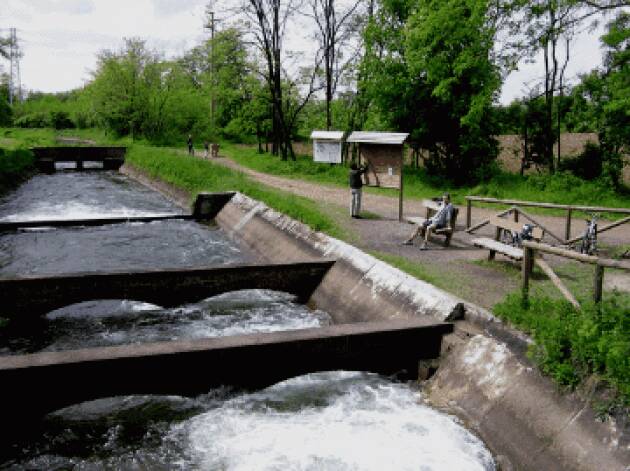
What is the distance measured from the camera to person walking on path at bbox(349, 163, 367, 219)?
1633 centimetres

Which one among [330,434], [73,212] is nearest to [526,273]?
[330,434]

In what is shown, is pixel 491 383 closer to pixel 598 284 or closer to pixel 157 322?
pixel 598 284

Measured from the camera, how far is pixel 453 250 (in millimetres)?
13117

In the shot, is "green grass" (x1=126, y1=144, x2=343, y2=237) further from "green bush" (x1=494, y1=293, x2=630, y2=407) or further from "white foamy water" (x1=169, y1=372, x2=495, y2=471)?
"green bush" (x1=494, y1=293, x2=630, y2=407)

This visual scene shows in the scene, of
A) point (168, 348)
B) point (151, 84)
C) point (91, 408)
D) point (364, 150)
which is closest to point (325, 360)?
point (168, 348)

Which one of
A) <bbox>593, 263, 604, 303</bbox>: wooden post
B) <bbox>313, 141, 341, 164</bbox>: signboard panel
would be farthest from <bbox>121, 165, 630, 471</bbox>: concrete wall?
<bbox>313, 141, 341, 164</bbox>: signboard panel

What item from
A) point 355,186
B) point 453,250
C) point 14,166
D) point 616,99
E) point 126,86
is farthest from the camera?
point 126,86

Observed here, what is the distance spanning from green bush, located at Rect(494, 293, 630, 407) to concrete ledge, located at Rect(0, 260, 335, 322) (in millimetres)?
6160

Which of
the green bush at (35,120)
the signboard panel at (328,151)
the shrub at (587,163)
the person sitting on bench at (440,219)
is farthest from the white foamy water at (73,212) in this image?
the green bush at (35,120)

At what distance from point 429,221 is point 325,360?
20.7ft

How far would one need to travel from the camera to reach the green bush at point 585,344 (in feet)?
18.7

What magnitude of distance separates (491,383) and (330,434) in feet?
6.80

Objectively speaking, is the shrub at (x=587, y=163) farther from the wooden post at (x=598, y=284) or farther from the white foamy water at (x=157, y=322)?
the wooden post at (x=598, y=284)

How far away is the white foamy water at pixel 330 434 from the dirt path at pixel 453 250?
7.43ft
